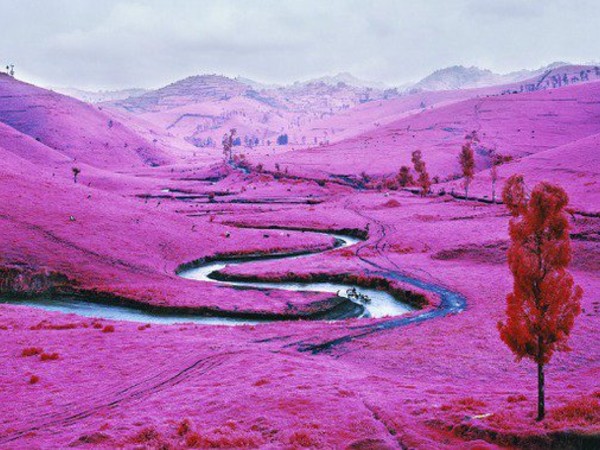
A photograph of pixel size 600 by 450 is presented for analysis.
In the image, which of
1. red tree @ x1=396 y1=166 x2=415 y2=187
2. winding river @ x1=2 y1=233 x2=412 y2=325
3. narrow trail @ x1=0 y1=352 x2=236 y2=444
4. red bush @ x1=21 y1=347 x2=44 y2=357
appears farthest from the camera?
red tree @ x1=396 y1=166 x2=415 y2=187

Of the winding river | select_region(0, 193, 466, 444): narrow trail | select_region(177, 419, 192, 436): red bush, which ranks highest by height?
select_region(177, 419, 192, 436): red bush

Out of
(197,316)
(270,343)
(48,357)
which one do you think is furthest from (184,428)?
(197,316)

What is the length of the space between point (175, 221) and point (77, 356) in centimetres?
5046

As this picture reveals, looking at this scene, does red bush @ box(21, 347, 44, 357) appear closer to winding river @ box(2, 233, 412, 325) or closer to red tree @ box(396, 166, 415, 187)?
winding river @ box(2, 233, 412, 325)

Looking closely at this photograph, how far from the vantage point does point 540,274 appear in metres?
19.7

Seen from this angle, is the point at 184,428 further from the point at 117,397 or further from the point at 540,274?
the point at 540,274

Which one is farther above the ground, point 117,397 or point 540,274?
point 540,274

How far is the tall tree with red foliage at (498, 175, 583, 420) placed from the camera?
19.5 meters

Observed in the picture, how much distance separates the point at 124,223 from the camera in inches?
2940

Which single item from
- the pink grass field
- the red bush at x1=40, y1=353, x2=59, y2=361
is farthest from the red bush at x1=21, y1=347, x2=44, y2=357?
the red bush at x1=40, y1=353, x2=59, y2=361

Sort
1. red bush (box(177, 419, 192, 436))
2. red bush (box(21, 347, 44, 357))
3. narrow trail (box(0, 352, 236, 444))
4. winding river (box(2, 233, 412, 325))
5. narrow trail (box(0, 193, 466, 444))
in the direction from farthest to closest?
winding river (box(2, 233, 412, 325)), red bush (box(21, 347, 44, 357)), narrow trail (box(0, 193, 466, 444)), narrow trail (box(0, 352, 236, 444)), red bush (box(177, 419, 192, 436))

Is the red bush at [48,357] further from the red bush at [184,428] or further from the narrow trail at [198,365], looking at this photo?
the red bush at [184,428]

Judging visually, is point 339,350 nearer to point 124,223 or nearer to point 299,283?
point 299,283

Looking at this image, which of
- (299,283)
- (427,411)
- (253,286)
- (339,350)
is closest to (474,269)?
(299,283)
